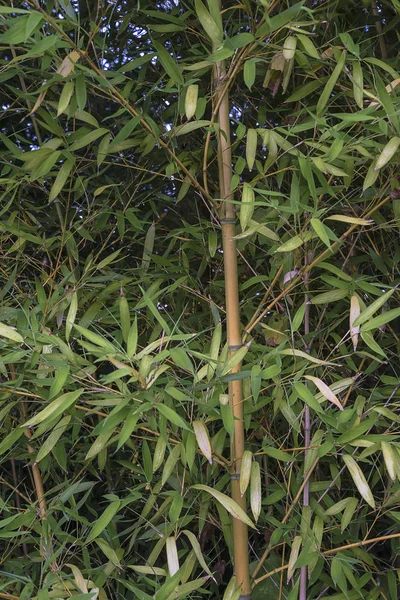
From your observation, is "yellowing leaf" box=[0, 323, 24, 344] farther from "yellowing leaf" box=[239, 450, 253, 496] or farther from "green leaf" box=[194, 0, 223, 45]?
"green leaf" box=[194, 0, 223, 45]

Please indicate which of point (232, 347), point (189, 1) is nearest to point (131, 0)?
point (189, 1)

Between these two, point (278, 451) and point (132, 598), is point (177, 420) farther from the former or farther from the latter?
point (132, 598)

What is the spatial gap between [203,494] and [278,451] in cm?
22

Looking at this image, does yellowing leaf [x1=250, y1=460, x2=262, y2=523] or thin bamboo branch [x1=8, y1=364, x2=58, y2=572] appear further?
thin bamboo branch [x1=8, y1=364, x2=58, y2=572]

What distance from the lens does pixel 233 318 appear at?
129 cm

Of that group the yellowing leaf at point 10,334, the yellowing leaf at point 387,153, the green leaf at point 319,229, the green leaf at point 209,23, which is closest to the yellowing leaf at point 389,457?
the green leaf at point 319,229

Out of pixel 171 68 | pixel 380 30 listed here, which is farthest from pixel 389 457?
pixel 380 30

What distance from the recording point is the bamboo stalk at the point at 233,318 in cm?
126

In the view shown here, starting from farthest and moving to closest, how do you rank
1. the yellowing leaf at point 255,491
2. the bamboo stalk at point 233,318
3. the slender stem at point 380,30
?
the slender stem at point 380,30
the bamboo stalk at point 233,318
the yellowing leaf at point 255,491

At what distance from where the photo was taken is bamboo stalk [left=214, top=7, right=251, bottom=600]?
1260mm

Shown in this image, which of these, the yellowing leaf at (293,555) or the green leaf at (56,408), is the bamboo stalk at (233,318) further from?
the green leaf at (56,408)

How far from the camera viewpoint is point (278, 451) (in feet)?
4.01

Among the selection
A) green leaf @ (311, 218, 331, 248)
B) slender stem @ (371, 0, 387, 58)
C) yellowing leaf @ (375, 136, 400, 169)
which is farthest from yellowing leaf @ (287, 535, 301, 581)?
slender stem @ (371, 0, 387, 58)

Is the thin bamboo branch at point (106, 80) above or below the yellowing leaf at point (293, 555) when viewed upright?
above
